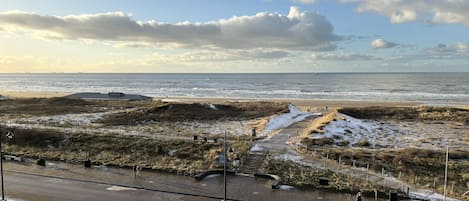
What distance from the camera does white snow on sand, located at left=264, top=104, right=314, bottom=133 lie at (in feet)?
133

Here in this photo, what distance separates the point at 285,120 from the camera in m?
44.2

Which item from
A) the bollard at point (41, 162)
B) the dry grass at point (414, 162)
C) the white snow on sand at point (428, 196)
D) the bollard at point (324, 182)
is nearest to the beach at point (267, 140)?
the dry grass at point (414, 162)

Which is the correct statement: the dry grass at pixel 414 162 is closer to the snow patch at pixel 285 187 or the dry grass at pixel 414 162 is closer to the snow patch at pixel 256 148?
the snow patch at pixel 256 148

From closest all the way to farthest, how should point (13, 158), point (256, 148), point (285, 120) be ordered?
point (13, 158) < point (256, 148) < point (285, 120)

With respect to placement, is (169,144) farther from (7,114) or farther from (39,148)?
(7,114)

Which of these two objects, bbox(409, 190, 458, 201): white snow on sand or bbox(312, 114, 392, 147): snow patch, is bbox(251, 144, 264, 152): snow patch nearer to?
bbox(312, 114, 392, 147): snow patch

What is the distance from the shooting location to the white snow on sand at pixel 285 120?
4062 cm

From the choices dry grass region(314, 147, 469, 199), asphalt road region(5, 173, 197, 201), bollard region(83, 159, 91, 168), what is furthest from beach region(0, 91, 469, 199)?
asphalt road region(5, 173, 197, 201)

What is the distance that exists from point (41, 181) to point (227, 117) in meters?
29.8

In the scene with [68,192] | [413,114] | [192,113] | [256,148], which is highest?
[413,114]

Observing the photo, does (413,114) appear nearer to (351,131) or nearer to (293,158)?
(351,131)

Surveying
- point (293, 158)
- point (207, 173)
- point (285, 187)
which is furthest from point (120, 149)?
point (285, 187)

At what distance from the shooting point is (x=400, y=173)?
23.3 m

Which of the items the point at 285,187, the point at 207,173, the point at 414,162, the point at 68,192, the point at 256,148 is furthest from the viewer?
the point at 256,148
